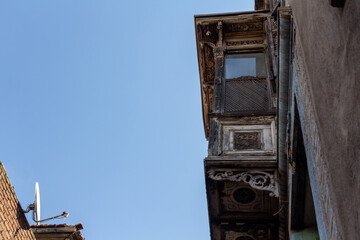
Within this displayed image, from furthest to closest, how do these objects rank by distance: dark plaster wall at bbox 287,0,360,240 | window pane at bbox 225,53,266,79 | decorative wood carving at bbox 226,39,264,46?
decorative wood carving at bbox 226,39,264,46
window pane at bbox 225,53,266,79
dark plaster wall at bbox 287,0,360,240

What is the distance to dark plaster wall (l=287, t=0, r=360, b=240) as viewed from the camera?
9.06 feet

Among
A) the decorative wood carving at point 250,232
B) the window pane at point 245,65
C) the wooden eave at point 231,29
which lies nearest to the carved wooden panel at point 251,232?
the decorative wood carving at point 250,232

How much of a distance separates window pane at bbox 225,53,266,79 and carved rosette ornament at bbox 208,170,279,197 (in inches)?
120

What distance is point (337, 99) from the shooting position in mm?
3244

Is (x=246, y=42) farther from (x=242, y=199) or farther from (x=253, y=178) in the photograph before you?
(x=253, y=178)

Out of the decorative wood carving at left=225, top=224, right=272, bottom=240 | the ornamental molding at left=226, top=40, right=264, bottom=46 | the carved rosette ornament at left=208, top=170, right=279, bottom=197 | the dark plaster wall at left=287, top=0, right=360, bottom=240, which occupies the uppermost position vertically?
the ornamental molding at left=226, top=40, right=264, bottom=46

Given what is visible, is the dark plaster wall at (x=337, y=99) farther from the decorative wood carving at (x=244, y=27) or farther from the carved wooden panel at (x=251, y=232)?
the decorative wood carving at (x=244, y=27)

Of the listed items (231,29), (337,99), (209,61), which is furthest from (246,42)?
(337,99)

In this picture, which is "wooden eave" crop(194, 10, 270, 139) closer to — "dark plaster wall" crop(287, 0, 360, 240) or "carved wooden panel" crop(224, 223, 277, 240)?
"carved wooden panel" crop(224, 223, 277, 240)

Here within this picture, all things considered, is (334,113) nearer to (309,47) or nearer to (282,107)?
(309,47)

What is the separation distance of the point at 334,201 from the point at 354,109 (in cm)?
111

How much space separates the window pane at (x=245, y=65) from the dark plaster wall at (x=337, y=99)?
5481mm

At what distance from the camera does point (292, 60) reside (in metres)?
5.70

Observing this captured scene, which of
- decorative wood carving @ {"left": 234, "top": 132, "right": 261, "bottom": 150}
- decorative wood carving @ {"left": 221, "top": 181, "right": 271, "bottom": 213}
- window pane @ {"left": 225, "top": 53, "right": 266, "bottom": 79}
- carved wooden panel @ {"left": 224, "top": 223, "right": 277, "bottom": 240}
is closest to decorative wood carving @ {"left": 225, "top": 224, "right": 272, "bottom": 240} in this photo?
carved wooden panel @ {"left": 224, "top": 223, "right": 277, "bottom": 240}
